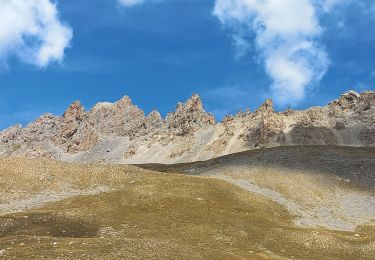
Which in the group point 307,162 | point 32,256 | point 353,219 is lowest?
point 32,256

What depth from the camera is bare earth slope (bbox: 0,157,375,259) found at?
43.8 metres

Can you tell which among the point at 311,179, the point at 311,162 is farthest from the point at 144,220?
the point at 311,162

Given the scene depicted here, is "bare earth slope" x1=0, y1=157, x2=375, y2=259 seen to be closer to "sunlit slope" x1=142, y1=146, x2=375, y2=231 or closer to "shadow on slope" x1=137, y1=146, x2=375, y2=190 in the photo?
"sunlit slope" x1=142, y1=146, x2=375, y2=231

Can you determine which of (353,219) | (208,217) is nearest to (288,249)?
(208,217)

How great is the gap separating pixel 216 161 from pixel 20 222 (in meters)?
83.6

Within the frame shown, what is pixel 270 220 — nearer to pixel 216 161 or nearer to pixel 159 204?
pixel 159 204

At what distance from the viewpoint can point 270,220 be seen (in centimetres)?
7094

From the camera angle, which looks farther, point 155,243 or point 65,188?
point 65,188

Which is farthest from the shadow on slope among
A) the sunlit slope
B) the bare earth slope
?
the bare earth slope

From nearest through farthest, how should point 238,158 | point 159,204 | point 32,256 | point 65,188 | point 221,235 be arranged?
point 32,256 → point 221,235 → point 159,204 → point 65,188 → point 238,158

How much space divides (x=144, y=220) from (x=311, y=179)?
190 feet

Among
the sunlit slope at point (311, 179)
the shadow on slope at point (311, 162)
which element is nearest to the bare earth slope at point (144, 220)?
the sunlit slope at point (311, 179)

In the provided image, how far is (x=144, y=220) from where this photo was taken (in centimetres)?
6412

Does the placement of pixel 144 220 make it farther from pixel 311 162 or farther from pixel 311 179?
pixel 311 162
